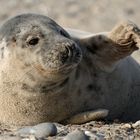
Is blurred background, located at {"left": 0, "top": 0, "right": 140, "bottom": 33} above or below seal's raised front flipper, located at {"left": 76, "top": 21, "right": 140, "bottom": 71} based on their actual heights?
above

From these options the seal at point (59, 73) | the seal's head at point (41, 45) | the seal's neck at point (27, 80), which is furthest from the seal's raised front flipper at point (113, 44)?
the seal's neck at point (27, 80)

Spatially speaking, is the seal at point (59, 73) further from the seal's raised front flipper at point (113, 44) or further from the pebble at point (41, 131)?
the pebble at point (41, 131)

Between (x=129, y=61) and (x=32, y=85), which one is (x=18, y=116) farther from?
(x=129, y=61)

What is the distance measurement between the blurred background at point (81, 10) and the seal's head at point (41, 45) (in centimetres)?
646

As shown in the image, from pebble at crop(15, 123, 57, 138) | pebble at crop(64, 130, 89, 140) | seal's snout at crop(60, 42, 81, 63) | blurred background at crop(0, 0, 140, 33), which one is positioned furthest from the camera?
blurred background at crop(0, 0, 140, 33)

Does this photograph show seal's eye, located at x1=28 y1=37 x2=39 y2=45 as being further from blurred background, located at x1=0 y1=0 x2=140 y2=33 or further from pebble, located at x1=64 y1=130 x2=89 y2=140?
blurred background, located at x1=0 y1=0 x2=140 y2=33

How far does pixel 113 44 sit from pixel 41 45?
754 millimetres

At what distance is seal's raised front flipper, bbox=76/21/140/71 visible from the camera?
5242 millimetres

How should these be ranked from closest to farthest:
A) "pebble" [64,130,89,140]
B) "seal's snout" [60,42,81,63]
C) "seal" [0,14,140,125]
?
"pebble" [64,130,89,140]
"seal's snout" [60,42,81,63]
"seal" [0,14,140,125]

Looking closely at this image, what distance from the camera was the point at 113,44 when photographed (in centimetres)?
539

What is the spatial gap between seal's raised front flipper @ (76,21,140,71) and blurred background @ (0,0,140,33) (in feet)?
19.9

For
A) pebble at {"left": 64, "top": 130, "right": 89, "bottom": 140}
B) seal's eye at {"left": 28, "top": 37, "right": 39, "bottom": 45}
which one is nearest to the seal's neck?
seal's eye at {"left": 28, "top": 37, "right": 39, "bottom": 45}

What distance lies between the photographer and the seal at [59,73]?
482 centimetres

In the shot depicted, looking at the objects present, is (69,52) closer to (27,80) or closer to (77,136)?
(27,80)
